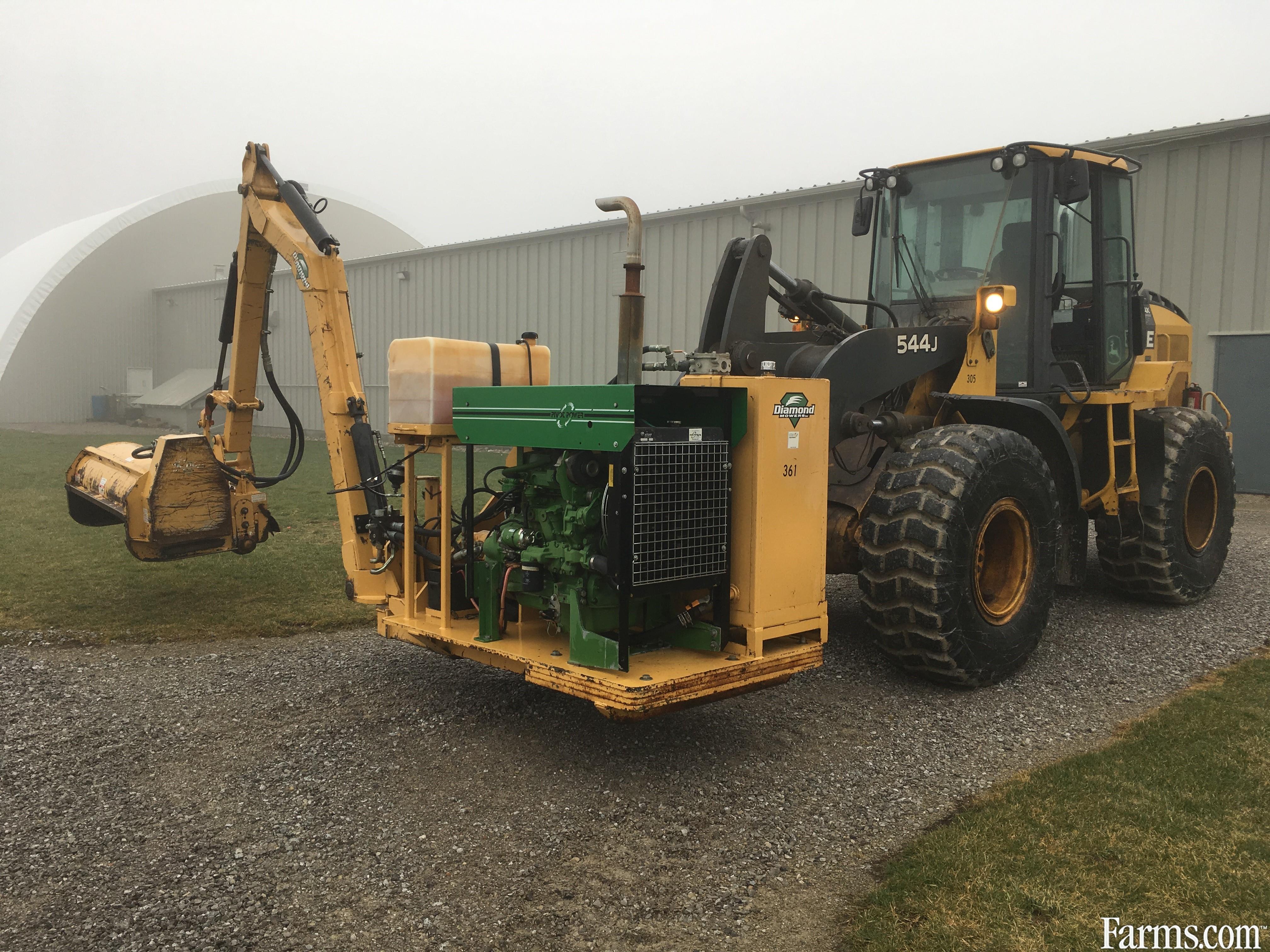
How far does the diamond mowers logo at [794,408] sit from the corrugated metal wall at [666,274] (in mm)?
10971

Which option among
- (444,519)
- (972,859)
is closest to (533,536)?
(444,519)

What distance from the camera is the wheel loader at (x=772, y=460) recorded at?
13.6ft

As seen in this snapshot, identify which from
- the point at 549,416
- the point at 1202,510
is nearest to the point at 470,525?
the point at 549,416

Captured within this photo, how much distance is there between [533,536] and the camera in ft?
15.2

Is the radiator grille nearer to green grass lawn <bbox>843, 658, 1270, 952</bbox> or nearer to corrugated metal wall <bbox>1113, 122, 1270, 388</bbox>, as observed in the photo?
green grass lawn <bbox>843, 658, 1270, 952</bbox>

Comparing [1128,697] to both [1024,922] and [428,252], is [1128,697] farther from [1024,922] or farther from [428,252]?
[428,252]

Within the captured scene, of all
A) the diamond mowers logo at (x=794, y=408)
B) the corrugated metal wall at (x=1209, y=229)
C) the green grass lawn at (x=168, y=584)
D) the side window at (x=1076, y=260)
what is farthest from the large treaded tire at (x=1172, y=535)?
the corrugated metal wall at (x=1209, y=229)

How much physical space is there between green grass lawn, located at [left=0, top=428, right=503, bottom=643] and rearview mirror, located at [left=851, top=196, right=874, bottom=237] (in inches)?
121

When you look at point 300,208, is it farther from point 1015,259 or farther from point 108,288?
point 108,288

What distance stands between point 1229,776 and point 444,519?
375 cm

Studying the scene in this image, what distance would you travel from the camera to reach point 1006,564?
5613mm

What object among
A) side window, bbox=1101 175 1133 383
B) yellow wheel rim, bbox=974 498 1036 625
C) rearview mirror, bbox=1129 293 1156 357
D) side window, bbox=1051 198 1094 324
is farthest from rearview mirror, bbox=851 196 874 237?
yellow wheel rim, bbox=974 498 1036 625

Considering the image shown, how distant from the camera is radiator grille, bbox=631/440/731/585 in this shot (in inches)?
153

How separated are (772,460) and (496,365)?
5.84 ft
